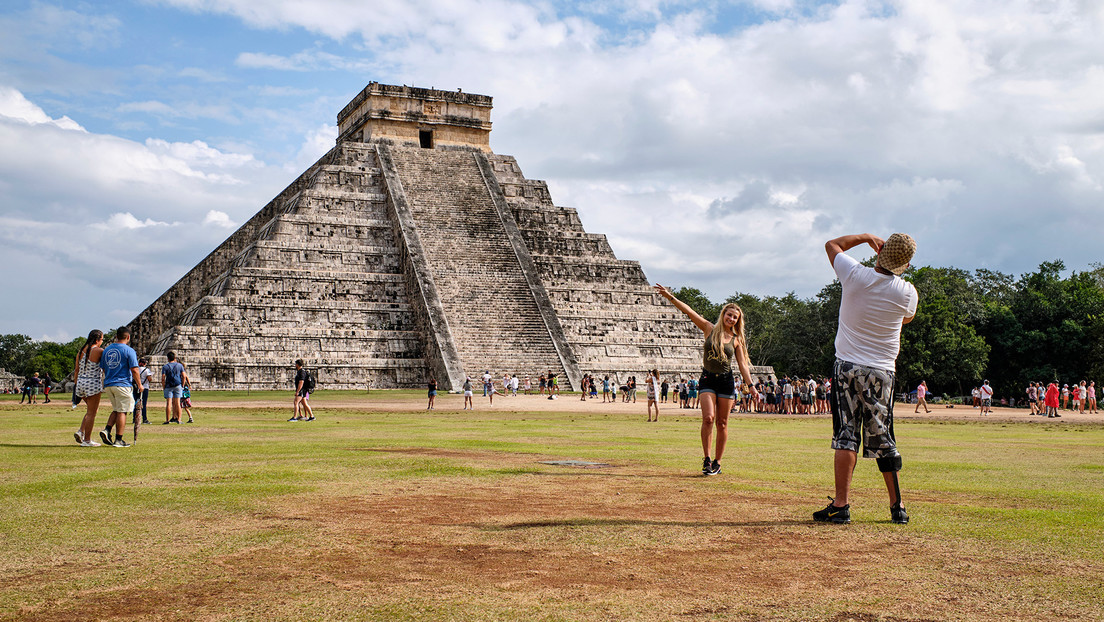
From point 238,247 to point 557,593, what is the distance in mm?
40417

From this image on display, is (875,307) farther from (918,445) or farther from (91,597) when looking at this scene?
(918,445)

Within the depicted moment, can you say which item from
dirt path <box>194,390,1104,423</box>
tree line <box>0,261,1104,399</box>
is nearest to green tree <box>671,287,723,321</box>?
tree line <box>0,261,1104,399</box>

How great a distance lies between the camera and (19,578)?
4344 millimetres

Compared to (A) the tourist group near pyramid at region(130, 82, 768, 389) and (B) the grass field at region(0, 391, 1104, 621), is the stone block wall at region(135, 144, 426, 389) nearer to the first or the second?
(A) the tourist group near pyramid at region(130, 82, 768, 389)

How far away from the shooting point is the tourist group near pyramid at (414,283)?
3148 centimetres

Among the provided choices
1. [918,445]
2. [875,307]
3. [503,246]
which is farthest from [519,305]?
[875,307]

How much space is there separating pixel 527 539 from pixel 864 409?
220cm

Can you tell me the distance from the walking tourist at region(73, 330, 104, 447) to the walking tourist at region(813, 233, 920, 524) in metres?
8.13

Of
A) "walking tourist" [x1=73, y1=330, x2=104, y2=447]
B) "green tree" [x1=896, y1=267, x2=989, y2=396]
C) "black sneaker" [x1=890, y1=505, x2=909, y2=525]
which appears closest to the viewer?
"black sneaker" [x1=890, y1=505, x2=909, y2=525]

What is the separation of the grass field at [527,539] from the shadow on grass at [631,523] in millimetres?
27

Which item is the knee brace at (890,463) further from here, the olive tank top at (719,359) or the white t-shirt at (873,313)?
the olive tank top at (719,359)

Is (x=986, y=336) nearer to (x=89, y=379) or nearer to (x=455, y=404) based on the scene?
(x=455, y=404)

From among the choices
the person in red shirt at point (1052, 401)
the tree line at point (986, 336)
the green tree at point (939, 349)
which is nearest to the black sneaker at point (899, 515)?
the person in red shirt at point (1052, 401)

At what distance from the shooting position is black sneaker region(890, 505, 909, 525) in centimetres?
575
